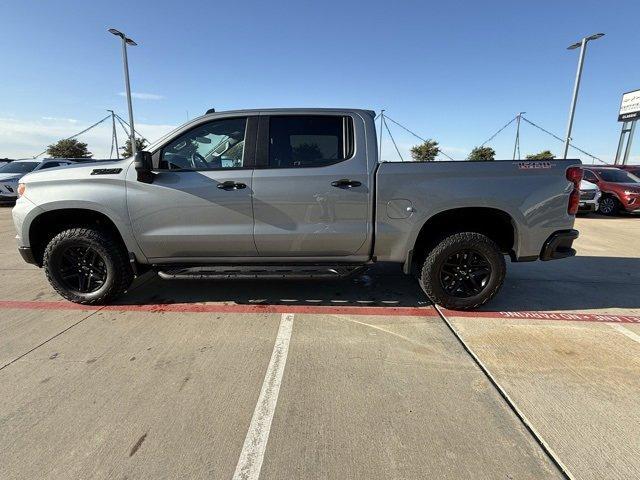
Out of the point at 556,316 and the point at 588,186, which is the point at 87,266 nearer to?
the point at 556,316

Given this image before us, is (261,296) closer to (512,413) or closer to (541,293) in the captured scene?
(512,413)

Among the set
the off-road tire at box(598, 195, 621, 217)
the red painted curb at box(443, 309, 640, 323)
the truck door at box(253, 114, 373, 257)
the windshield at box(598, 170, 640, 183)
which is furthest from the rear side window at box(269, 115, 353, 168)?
the windshield at box(598, 170, 640, 183)

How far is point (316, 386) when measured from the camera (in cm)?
260

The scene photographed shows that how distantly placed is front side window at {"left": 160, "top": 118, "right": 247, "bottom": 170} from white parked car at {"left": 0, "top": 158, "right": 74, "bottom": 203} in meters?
10.6

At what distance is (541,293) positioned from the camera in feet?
14.7

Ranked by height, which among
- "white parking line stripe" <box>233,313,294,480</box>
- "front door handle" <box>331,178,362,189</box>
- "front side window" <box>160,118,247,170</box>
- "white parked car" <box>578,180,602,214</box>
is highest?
"front side window" <box>160,118,247,170</box>

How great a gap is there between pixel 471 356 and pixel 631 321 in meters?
2.06

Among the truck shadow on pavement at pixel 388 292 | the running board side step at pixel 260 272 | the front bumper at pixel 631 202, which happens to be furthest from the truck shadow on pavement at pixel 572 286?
the front bumper at pixel 631 202

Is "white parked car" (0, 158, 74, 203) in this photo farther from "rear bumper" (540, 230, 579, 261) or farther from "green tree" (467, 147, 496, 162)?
"green tree" (467, 147, 496, 162)

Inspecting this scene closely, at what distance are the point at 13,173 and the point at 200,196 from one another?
535 inches

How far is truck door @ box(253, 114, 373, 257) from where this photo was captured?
11.7ft

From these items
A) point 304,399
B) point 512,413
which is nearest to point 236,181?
point 304,399

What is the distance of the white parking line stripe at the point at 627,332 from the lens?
335cm

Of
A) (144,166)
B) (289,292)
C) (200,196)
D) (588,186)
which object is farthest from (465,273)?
(588,186)
